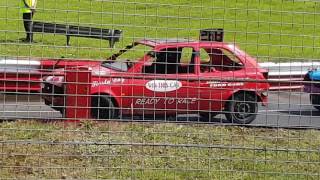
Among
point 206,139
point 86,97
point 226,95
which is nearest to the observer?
point 86,97

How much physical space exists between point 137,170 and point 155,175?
18 centimetres

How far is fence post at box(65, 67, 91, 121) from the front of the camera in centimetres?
641

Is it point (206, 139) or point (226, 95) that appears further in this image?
point (226, 95)

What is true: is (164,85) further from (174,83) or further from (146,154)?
(146,154)

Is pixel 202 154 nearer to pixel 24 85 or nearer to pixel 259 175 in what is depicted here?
pixel 259 175

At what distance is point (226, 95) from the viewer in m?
9.05

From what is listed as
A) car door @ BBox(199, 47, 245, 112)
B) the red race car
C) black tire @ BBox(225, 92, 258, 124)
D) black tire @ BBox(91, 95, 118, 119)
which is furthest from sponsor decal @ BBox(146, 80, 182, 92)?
black tire @ BBox(225, 92, 258, 124)

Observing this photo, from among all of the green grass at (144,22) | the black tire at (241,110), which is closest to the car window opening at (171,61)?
the green grass at (144,22)

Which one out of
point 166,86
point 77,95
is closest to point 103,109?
point 166,86

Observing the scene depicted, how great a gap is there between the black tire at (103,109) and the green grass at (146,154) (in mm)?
156

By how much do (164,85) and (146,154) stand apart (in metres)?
1.90

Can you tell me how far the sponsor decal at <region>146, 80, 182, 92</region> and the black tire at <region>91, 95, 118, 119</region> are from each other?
535mm

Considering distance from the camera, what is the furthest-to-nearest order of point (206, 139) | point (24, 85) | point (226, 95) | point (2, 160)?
point (226, 95) < point (24, 85) < point (206, 139) < point (2, 160)

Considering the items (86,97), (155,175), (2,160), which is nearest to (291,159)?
(155,175)
